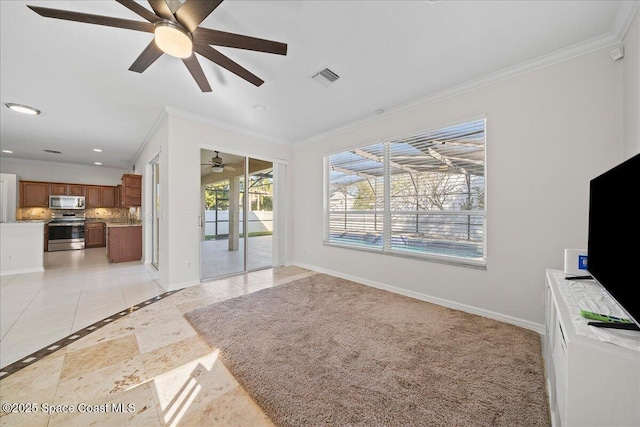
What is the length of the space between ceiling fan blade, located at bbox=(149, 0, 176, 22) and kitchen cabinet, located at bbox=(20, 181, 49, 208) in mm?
9031

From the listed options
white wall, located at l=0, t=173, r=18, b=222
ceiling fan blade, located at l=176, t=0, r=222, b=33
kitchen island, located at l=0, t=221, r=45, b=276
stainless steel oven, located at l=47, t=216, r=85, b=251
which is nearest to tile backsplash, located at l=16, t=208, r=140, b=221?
white wall, located at l=0, t=173, r=18, b=222

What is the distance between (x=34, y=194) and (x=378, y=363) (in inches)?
408

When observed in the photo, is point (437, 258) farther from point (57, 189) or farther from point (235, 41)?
point (57, 189)

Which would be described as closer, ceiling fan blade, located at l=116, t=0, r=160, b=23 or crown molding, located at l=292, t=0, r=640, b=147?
ceiling fan blade, located at l=116, t=0, r=160, b=23

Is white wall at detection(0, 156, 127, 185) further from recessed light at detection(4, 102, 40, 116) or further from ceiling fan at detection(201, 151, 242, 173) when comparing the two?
ceiling fan at detection(201, 151, 242, 173)

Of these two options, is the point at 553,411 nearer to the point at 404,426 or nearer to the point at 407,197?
the point at 404,426

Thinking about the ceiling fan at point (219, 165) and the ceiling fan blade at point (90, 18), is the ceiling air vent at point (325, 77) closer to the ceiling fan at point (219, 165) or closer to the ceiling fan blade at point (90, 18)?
the ceiling fan blade at point (90, 18)

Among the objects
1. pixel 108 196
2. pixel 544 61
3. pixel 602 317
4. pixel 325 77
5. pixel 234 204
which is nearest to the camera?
pixel 602 317

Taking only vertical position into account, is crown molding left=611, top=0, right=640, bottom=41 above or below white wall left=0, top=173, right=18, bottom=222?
above

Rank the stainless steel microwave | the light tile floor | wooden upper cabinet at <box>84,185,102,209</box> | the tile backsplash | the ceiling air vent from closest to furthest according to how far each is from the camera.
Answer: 1. the light tile floor
2. the ceiling air vent
3. the tile backsplash
4. the stainless steel microwave
5. wooden upper cabinet at <box>84,185,102,209</box>

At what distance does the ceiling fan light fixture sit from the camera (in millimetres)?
1633

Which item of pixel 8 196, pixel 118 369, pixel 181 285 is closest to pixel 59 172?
pixel 8 196

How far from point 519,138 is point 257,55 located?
2845mm

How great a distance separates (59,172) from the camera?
24.3ft
